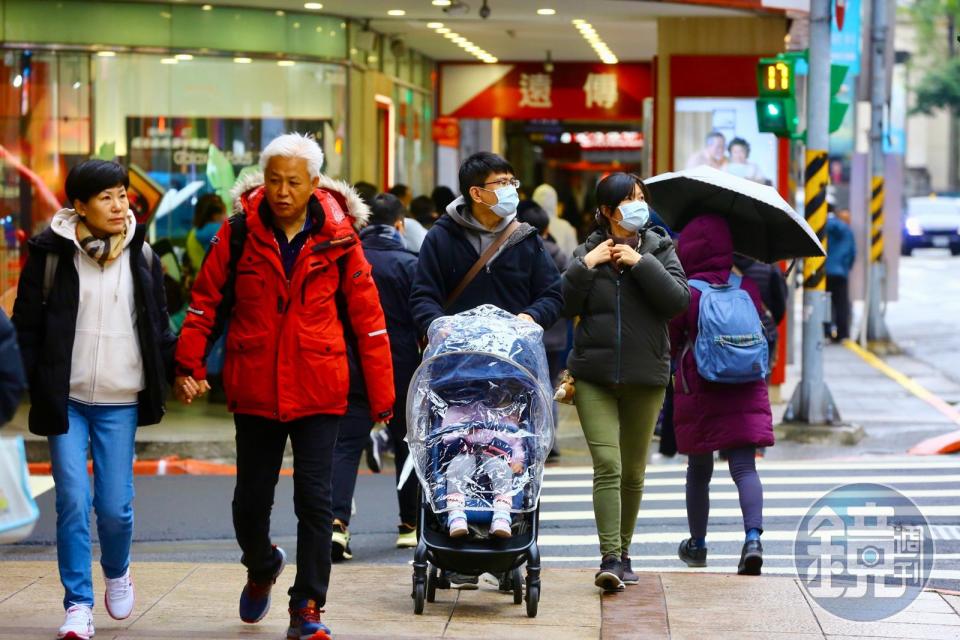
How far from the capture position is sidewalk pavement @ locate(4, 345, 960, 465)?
12484 mm

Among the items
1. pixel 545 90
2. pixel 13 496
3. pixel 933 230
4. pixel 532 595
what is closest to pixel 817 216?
pixel 532 595

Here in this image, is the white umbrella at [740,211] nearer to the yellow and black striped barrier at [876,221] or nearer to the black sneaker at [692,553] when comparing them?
the black sneaker at [692,553]

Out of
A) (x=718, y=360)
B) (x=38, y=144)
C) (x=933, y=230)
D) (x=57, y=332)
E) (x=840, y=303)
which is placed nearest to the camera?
(x=57, y=332)

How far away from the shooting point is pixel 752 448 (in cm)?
750

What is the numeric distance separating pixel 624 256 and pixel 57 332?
7.85ft

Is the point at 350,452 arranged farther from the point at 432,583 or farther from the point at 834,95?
the point at 834,95

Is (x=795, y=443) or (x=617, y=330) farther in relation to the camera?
(x=795, y=443)

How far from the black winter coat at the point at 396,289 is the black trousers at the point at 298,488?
2.41 m

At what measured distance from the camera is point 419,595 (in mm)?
6473

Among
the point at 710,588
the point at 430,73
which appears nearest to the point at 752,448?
the point at 710,588

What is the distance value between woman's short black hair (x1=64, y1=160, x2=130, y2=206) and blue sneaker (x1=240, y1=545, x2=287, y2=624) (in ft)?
4.98

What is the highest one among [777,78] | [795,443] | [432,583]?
[777,78]

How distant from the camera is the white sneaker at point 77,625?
18.9 feet

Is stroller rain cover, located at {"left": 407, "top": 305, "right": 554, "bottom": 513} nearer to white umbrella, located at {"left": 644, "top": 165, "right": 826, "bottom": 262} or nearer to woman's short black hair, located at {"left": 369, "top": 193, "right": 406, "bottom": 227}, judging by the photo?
white umbrella, located at {"left": 644, "top": 165, "right": 826, "bottom": 262}
